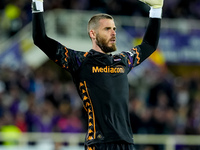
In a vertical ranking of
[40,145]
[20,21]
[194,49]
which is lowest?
[40,145]

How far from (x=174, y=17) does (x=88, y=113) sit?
1480 centimetres

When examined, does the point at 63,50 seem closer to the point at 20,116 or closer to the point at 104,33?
the point at 104,33

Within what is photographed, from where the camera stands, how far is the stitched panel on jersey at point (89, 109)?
4.55 meters

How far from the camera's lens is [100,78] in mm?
4629

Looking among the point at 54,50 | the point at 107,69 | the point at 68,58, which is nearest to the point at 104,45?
the point at 107,69

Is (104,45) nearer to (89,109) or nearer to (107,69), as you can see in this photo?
(107,69)

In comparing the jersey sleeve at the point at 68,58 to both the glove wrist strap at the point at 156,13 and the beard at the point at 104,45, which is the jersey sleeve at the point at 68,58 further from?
the glove wrist strap at the point at 156,13

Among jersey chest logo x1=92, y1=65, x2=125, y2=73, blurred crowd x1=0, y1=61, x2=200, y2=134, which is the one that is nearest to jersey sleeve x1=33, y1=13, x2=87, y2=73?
jersey chest logo x1=92, y1=65, x2=125, y2=73

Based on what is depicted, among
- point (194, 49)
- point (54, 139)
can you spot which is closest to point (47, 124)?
point (54, 139)

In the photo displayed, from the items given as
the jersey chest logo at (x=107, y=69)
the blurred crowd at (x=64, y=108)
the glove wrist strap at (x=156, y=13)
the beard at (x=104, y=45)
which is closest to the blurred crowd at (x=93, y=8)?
the blurred crowd at (x=64, y=108)

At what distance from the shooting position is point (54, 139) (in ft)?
36.0

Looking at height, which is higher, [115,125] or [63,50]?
[63,50]

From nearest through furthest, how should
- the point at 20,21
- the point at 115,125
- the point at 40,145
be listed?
the point at 115,125 → the point at 40,145 → the point at 20,21

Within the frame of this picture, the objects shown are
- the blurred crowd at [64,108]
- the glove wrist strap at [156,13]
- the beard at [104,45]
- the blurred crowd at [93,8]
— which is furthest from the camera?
the blurred crowd at [93,8]
